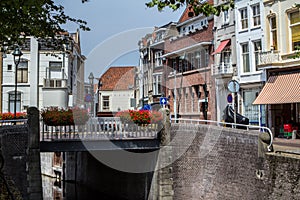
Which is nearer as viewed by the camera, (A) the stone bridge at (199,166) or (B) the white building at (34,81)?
(A) the stone bridge at (199,166)

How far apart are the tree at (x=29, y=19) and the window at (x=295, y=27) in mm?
13287

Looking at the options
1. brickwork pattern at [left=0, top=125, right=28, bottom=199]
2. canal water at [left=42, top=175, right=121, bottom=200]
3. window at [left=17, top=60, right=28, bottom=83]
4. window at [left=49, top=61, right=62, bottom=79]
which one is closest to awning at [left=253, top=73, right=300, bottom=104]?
canal water at [left=42, top=175, right=121, bottom=200]

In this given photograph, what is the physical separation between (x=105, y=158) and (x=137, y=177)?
11.7 feet

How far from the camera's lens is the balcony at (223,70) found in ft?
83.0

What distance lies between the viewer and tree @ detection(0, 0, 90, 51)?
791 cm

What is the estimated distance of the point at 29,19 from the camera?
363 inches

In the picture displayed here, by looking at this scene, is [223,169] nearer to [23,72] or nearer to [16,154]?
Result: [16,154]

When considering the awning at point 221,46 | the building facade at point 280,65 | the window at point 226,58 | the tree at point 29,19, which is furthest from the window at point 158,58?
the tree at point 29,19

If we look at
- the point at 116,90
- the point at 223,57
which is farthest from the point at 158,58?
the point at 116,90

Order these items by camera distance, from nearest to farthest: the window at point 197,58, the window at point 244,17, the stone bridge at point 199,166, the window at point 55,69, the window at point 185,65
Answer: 1. the stone bridge at point 199,166
2. the window at point 244,17
3. the window at point 197,58
4. the window at point 185,65
5. the window at point 55,69

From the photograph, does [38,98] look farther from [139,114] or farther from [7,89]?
[139,114]

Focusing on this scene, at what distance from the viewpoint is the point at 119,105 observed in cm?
5503

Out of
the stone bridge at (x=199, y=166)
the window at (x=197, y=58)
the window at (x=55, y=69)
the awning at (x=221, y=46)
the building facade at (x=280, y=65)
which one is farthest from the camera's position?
the window at (x=55, y=69)

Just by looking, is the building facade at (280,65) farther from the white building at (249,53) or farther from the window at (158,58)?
the window at (158,58)
